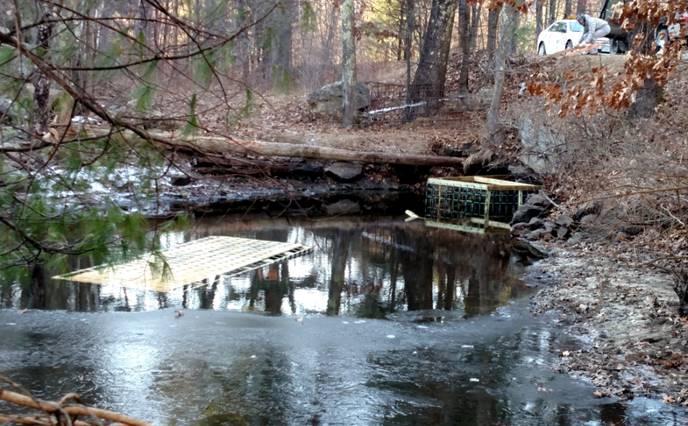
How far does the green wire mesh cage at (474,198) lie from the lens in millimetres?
17844

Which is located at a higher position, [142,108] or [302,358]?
[142,108]

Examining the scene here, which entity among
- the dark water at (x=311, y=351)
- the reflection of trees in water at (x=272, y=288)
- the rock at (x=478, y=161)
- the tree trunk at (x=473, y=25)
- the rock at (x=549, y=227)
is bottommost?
the dark water at (x=311, y=351)

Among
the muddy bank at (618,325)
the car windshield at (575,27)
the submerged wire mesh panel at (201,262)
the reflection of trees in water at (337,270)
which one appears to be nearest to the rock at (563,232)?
the muddy bank at (618,325)

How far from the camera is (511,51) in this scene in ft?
98.6

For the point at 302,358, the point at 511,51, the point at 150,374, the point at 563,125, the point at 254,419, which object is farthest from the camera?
the point at 511,51

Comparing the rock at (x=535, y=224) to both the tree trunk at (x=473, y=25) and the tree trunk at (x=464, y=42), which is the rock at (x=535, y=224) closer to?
the tree trunk at (x=464, y=42)

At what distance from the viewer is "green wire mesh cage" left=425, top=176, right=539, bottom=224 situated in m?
17.8

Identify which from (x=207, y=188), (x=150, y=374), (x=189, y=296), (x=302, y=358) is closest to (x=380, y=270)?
(x=189, y=296)

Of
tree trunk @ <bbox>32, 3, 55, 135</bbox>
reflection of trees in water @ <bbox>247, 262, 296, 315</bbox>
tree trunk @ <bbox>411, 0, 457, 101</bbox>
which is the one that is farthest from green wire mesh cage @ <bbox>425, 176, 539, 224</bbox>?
tree trunk @ <bbox>32, 3, 55, 135</bbox>

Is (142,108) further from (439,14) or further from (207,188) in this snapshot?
(439,14)

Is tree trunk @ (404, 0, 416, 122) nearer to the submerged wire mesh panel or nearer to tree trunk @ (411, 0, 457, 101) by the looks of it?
tree trunk @ (411, 0, 457, 101)

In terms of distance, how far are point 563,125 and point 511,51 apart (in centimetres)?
1442

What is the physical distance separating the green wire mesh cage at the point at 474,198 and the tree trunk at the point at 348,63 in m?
7.03

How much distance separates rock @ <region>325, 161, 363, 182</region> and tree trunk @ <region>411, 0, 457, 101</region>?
5200 millimetres
